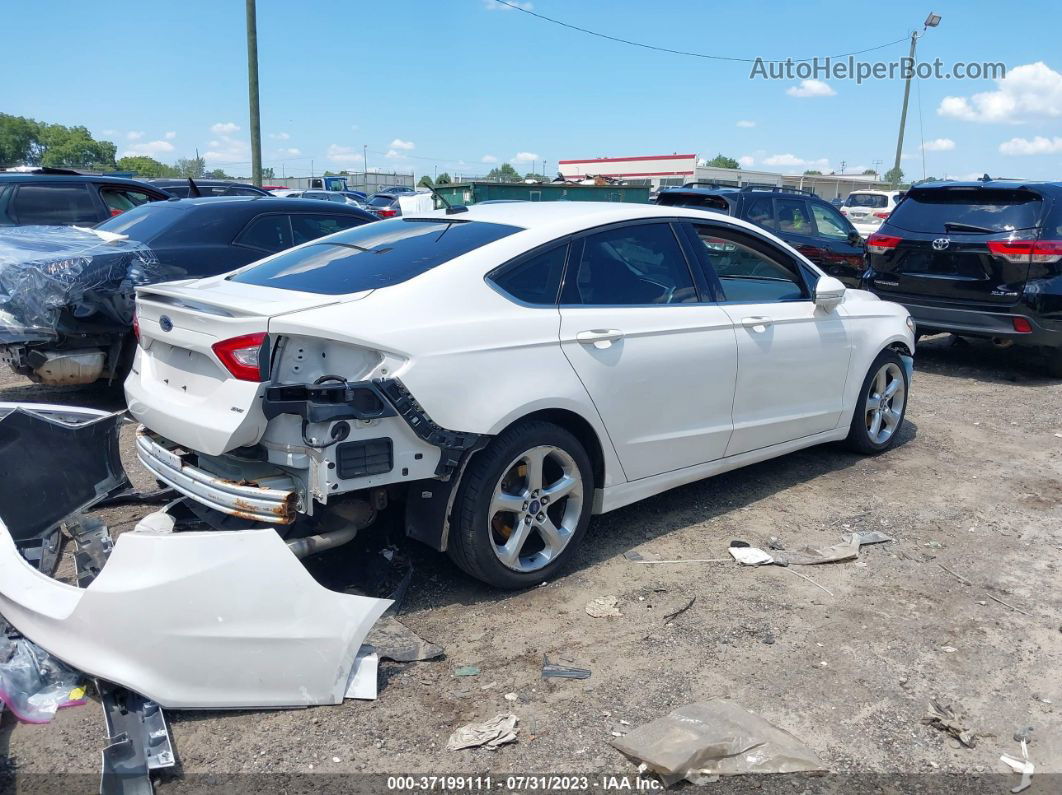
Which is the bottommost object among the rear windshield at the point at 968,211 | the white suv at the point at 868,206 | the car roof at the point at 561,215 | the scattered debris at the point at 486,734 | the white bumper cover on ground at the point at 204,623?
the scattered debris at the point at 486,734

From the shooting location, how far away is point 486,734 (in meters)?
2.83

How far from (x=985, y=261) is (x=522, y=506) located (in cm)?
644

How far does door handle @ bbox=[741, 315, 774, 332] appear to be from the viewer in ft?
15.2

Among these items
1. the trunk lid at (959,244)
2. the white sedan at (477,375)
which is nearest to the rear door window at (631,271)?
the white sedan at (477,375)

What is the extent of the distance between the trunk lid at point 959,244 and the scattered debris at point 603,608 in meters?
6.18

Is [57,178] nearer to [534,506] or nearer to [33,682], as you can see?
[33,682]

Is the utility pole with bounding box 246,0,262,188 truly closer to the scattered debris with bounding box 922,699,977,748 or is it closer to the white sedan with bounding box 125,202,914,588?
the white sedan with bounding box 125,202,914,588

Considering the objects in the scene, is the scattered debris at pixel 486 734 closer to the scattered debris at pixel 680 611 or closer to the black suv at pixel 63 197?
the scattered debris at pixel 680 611

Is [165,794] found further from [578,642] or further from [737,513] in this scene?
[737,513]

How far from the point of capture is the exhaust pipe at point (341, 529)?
346 cm

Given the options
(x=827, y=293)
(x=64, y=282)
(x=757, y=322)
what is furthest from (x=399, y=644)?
(x=64, y=282)

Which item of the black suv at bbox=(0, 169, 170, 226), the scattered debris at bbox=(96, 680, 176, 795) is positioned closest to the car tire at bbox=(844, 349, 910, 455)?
the scattered debris at bbox=(96, 680, 176, 795)

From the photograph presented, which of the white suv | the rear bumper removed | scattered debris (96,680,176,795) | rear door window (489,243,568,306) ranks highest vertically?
the white suv

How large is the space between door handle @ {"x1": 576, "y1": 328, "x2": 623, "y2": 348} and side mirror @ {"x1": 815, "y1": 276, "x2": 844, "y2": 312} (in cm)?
172
